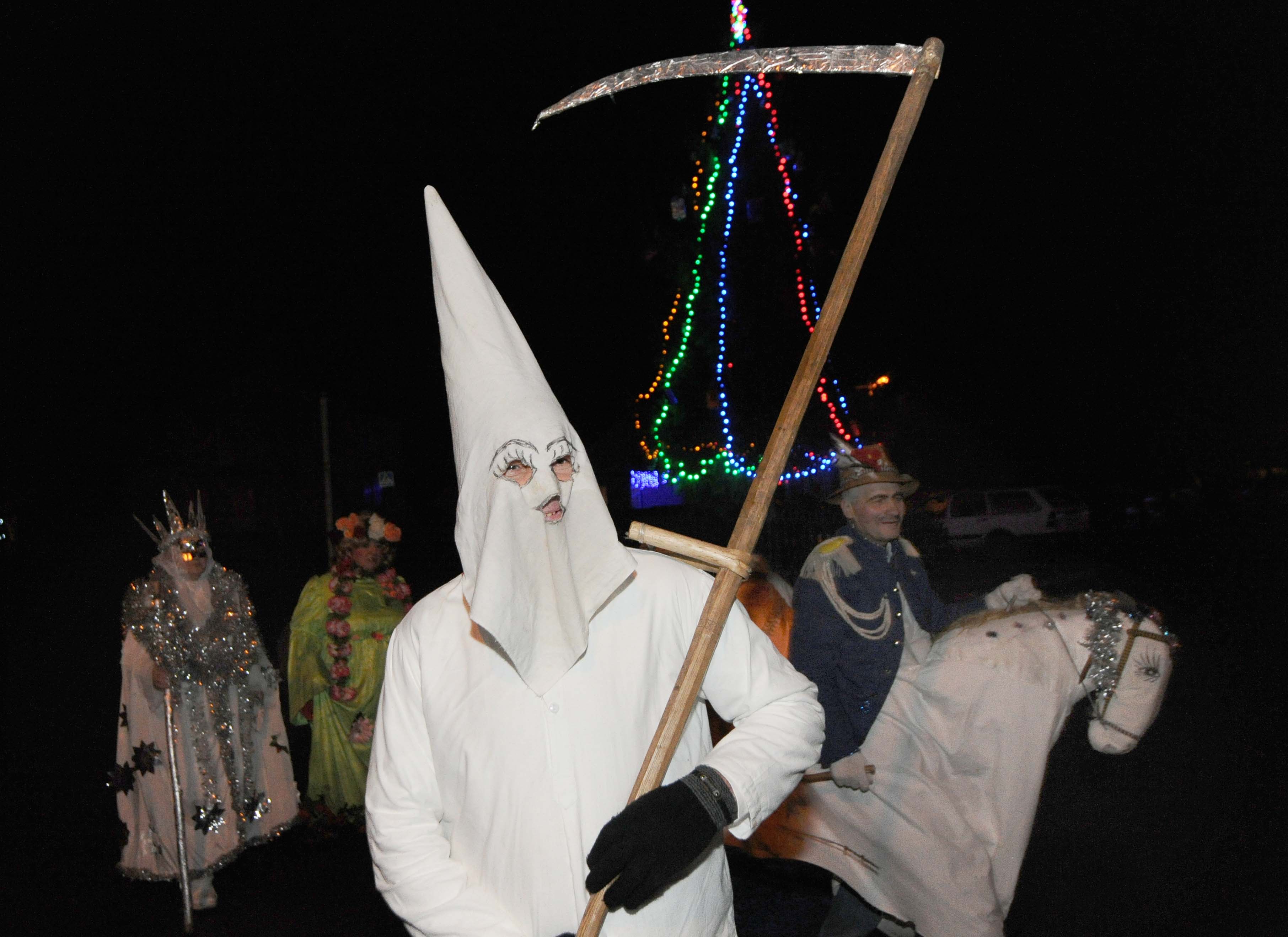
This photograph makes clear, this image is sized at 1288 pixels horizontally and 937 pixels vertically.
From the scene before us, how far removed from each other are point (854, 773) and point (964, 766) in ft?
1.36

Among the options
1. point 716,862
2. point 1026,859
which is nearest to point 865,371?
point 1026,859

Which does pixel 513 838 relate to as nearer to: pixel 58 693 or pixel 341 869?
pixel 341 869

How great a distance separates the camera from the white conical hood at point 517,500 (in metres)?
1.82

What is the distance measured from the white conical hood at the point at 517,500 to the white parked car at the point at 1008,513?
1163cm

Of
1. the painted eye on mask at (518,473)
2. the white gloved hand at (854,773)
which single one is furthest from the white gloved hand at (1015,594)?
the painted eye on mask at (518,473)

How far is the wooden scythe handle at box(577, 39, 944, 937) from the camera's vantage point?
5.17 feet

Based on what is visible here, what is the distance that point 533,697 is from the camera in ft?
6.02

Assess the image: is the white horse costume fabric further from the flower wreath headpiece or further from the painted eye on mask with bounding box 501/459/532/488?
the flower wreath headpiece

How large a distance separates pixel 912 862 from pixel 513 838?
2.32 metres

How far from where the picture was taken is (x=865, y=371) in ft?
48.9

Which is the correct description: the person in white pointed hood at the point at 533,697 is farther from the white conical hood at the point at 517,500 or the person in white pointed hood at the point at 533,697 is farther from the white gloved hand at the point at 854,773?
the white gloved hand at the point at 854,773

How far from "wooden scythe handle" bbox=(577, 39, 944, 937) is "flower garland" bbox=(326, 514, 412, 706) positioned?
4103mm

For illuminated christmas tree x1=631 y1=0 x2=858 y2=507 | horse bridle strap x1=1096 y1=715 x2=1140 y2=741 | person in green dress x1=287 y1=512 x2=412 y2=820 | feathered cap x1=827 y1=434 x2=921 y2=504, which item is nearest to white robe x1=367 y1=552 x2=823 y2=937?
horse bridle strap x1=1096 y1=715 x2=1140 y2=741

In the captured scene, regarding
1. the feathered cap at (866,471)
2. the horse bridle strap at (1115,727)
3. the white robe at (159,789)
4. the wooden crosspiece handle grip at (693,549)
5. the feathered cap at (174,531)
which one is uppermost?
the wooden crosspiece handle grip at (693,549)
